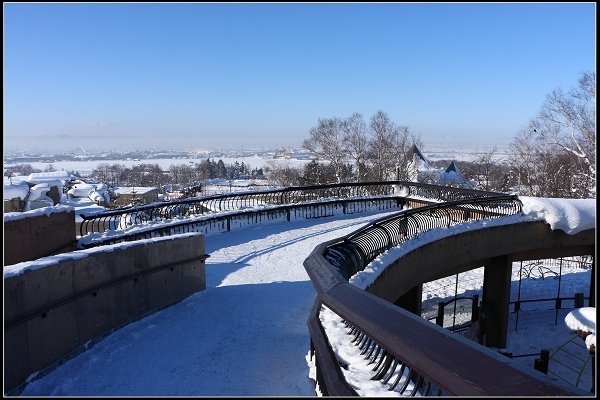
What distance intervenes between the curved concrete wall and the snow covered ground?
2032mm

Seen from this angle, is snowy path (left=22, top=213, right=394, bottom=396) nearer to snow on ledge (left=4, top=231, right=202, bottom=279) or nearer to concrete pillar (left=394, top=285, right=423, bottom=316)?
snow on ledge (left=4, top=231, right=202, bottom=279)

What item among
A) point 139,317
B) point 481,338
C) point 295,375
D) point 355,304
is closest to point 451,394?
point 355,304

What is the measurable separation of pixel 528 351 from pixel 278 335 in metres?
14.7

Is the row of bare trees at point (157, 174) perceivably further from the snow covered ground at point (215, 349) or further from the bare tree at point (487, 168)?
the snow covered ground at point (215, 349)

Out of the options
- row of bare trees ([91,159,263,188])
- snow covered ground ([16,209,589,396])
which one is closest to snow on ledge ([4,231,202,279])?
snow covered ground ([16,209,589,396])

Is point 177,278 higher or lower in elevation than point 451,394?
lower

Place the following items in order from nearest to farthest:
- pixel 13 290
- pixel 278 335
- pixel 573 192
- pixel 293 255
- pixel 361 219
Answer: pixel 13 290
pixel 278 335
pixel 293 255
pixel 361 219
pixel 573 192

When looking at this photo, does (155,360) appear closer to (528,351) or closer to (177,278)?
(177,278)

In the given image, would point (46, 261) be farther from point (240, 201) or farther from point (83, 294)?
point (240, 201)

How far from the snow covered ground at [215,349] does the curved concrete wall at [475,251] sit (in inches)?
80.0

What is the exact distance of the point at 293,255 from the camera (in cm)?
1155

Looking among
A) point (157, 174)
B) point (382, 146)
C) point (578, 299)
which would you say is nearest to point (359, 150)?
point (382, 146)

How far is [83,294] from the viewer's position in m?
5.90

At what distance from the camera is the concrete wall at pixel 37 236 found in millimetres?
7715
